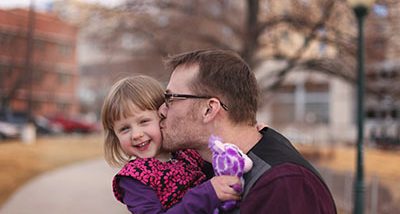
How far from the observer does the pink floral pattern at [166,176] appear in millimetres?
2135

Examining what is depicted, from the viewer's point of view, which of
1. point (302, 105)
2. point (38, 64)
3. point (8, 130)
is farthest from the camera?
point (302, 105)

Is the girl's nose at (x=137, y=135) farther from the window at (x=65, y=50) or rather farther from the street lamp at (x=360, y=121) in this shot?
the window at (x=65, y=50)

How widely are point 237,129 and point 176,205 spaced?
36 cm

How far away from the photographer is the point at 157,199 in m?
2.10

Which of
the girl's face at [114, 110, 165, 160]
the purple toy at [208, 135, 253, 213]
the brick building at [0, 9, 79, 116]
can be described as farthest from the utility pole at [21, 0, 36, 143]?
the purple toy at [208, 135, 253, 213]

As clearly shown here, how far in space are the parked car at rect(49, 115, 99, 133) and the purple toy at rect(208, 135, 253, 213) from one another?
38206 millimetres

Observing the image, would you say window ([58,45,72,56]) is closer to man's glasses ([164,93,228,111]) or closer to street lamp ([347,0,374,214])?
street lamp ([347,0,374,214])

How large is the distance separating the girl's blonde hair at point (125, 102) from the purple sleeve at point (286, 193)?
80 cm

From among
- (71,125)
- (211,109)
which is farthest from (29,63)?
(211,109)

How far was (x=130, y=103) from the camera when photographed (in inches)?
92.8

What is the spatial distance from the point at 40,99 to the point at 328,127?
23098 mm

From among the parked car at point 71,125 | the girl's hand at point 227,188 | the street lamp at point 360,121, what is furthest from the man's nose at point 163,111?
the parked car at point 71,125

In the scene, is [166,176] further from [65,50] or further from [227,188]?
[65,50]

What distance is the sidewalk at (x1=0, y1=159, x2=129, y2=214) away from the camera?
1100 cm
